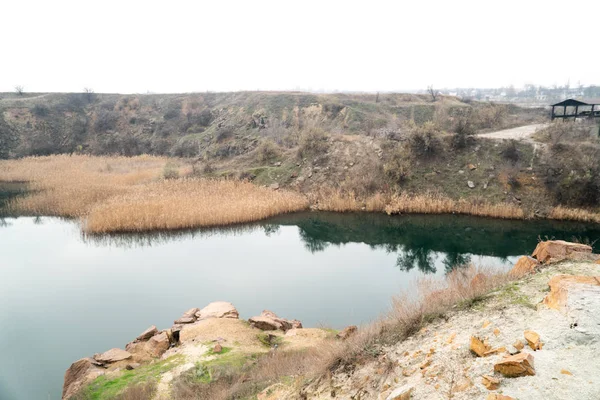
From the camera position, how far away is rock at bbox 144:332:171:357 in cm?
839

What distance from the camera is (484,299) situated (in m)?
5.69

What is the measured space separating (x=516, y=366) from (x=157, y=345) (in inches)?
287

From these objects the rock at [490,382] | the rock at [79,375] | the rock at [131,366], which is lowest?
the rock at [79,375]

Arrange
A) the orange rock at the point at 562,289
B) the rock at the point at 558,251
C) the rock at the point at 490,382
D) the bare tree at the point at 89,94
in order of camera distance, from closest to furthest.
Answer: the rock at the point at 490,382 → the orange rock at the point at 562,289 → the rock at the point at 558,251 → the bare tree at the point at 89,94

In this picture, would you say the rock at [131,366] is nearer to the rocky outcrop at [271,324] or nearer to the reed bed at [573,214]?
the rocky outcrop at [271,324]

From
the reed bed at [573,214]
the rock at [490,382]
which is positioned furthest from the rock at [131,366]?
the reed bed at [573,214]

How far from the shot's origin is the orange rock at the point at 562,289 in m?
4.79

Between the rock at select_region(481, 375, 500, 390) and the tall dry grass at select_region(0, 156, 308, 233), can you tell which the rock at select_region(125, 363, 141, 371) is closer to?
the rock at select_region(481, 375, 500, 390)

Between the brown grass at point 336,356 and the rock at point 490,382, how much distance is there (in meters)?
1.31

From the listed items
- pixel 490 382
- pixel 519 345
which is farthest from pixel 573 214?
pixel 490 382

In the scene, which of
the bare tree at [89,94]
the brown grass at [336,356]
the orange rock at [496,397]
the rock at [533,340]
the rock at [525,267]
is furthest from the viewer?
the bare tree at [89,94]

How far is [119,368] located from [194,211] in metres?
11.8

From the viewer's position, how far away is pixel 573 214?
60.3 ft

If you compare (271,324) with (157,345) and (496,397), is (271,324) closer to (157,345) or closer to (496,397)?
(157,345)
